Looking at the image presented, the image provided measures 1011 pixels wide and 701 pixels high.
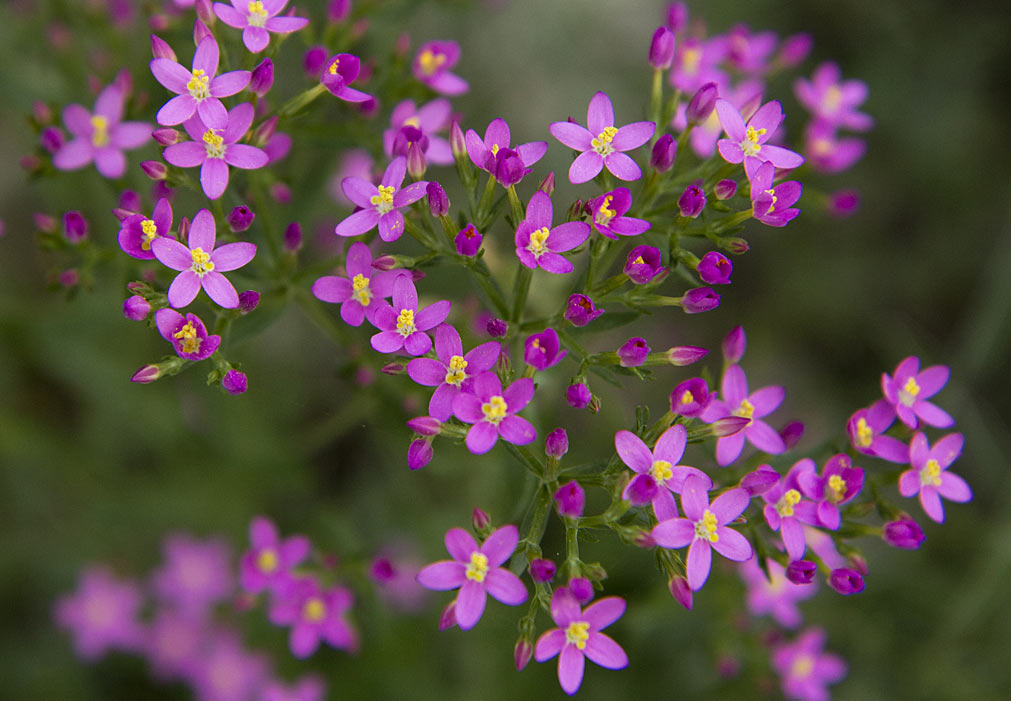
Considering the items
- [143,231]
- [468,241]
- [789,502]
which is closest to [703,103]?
[468,241]

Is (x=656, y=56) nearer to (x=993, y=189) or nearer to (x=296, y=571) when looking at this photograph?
(x=296, y=571)

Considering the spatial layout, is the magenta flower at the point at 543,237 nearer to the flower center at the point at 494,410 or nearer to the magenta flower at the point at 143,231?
the flower center at the point at 494,410

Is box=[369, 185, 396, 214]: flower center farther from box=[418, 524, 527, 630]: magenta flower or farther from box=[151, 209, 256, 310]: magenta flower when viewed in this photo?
box=[418, 524, 527, 630]: magenta flower

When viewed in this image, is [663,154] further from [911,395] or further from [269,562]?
[269,562]

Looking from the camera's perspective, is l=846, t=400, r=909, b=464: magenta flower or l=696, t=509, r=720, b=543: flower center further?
l=846, t=400, r=909, b=464: magenta flower

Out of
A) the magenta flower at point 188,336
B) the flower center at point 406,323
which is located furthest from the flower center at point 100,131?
the flower center at point 406,323

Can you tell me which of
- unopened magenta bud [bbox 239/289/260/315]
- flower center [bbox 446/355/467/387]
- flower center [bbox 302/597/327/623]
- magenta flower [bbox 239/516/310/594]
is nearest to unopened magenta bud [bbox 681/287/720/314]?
flower center [bbox 446/355/467/387]

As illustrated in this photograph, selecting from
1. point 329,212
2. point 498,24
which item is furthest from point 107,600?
point 498,24
